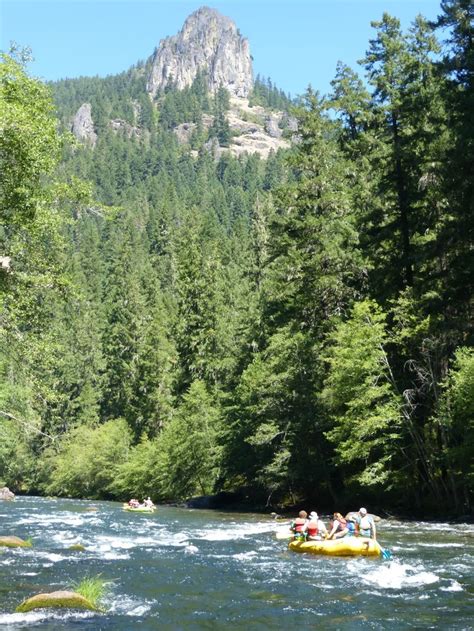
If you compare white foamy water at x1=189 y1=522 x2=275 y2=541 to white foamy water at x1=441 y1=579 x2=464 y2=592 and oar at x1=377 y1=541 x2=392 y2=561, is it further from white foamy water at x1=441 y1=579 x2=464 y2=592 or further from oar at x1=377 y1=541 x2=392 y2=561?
white foamy water at x1=441 y1=579 x2=464 y2=592

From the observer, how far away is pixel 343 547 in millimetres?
19125

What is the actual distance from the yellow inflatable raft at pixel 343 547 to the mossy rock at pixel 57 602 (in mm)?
8651

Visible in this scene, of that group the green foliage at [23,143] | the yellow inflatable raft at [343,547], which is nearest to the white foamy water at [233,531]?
the yellow inflatable raft at [343,547]

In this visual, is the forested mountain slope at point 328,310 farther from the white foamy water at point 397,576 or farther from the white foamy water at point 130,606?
the white foamy water at point 397,576

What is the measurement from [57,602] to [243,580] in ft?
16.2

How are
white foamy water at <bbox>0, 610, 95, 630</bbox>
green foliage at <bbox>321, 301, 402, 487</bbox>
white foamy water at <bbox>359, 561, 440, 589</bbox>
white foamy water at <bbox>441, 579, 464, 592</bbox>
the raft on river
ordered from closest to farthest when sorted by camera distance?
white foamy water at <bbox>0, 610, 95, 630</bbox> → white foamy water at <bbox>441, 579, 464, 592</bbox> → white foamy water at <bbox>359, 561, 440, 589</bbox> → green foliage at <bbox>321, 301, 402, 487</bbox> → the raft on river

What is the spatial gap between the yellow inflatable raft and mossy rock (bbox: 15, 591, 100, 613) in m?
8.65

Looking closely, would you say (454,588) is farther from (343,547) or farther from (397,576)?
(343,547)

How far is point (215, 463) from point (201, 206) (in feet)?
390

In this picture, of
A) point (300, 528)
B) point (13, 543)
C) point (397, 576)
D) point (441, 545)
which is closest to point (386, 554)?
point (397, 576)

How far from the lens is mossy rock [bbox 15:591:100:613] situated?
37.1 ft

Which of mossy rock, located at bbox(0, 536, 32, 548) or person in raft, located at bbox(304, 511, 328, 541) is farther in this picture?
person in raft, located at bbox(304, 511, 328, 541)

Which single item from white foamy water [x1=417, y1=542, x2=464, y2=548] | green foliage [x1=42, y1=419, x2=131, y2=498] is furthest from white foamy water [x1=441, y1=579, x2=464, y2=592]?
green foliage [x1=42, y1=419, x2=131, y2=498]

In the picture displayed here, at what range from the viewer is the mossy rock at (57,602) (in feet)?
37.1
